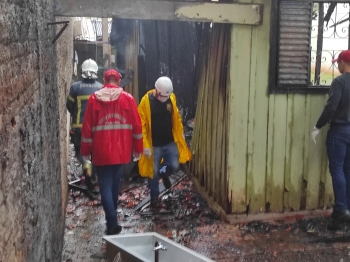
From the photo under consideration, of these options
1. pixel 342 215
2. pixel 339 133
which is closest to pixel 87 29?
pixel 339 133

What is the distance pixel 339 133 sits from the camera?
521 cm

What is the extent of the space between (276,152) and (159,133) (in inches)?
62.4

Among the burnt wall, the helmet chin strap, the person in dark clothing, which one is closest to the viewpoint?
the burnt wall

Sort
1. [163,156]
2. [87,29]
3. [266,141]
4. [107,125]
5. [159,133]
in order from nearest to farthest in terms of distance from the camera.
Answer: [107,125], [266,141], [159,133], [163,156], [87,29]

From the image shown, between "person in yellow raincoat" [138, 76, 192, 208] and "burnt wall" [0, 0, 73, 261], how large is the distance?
2.35 metres

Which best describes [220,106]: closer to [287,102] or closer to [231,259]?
[287,102]

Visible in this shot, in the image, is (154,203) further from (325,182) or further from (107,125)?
(325,182)

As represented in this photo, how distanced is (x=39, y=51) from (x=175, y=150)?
3143 millimetres

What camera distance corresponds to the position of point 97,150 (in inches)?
193

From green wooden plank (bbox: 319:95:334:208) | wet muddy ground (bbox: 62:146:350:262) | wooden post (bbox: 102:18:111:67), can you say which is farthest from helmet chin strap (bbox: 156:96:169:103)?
wooden post (bbox: 102:18:111:67)

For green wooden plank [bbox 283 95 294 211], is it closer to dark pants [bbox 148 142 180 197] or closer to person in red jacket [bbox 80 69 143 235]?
dark pants [bbox 148 142 180 197]

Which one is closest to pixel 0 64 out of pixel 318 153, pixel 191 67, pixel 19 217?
pixel 19 217

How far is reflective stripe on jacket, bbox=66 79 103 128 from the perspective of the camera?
626cm

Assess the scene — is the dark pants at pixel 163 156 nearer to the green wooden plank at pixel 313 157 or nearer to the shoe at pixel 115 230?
the shoe at pixel 115 230
